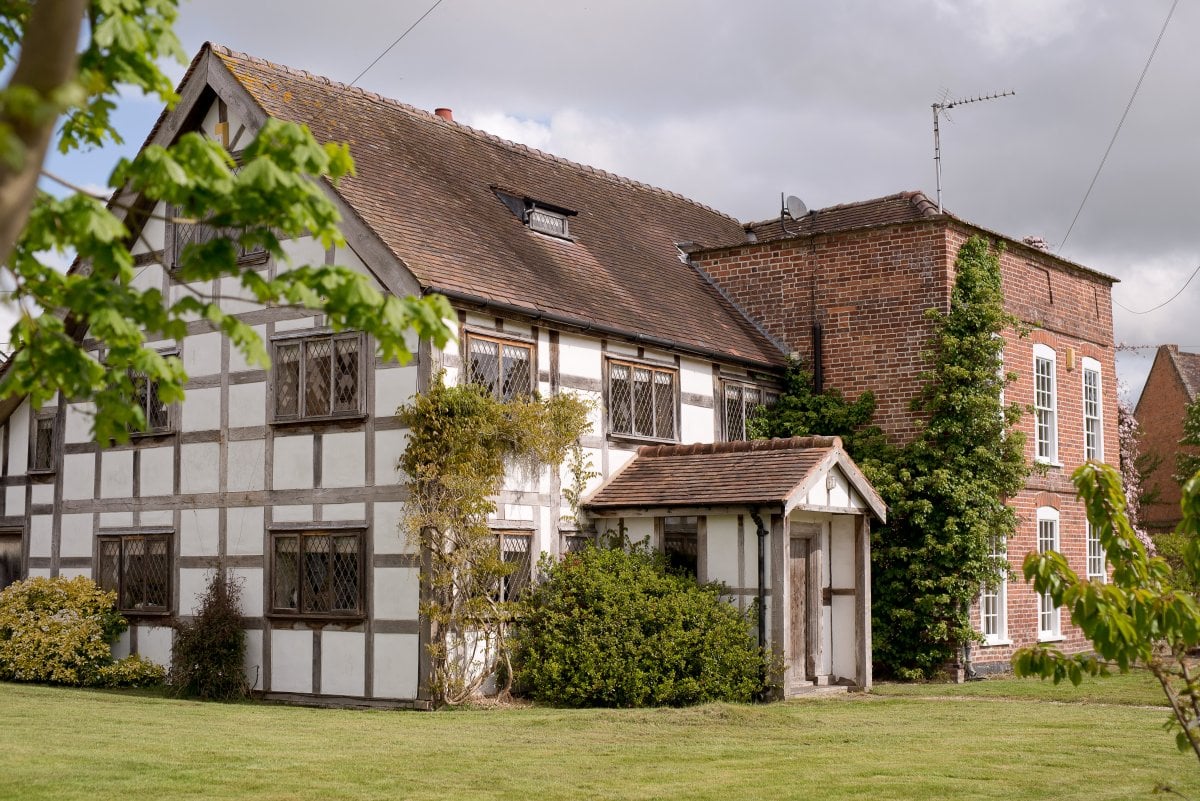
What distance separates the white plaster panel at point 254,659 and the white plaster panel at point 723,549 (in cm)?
582

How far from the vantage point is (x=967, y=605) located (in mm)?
20500

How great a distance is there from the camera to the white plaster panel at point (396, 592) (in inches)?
641

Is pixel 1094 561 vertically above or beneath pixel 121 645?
above

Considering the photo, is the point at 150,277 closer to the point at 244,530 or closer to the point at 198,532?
the point at 198,532

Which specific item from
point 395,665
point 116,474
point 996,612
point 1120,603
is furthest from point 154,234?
point 1120,603

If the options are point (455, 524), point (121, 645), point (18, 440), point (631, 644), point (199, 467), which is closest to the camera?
point (455, 524)

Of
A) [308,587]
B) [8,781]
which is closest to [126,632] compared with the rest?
[308,587]

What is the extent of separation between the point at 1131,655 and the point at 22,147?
204 inches

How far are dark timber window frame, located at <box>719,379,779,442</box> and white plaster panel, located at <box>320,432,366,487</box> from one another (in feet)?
21.1

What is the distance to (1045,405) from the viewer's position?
23328 millimetres

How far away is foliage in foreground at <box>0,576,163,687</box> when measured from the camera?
18.5 metres

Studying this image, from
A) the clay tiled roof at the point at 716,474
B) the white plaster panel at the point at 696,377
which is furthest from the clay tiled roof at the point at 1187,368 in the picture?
the clay tiled roof at the point at 716,474

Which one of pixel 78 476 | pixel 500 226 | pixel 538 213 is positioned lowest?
pixel 78 476

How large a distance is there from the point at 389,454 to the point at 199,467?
140 inches
